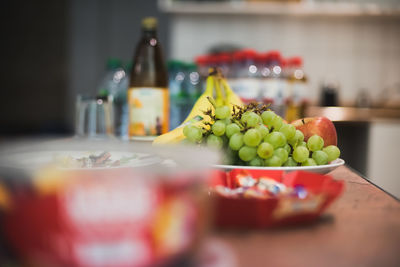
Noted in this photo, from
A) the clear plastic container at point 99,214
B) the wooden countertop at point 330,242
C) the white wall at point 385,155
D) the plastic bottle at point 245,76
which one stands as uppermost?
the plastic bottle at point 245,76

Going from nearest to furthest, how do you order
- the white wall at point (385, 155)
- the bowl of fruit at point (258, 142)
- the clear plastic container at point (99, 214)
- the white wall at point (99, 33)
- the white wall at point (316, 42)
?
1. the clear plastic container at point (99, 214)
2. the bowl of fruit at point (258, 142)
3. the white wall at point (385, 155)
4. the white wall at point (316, 42)
5. the white wall at point (99, 33)

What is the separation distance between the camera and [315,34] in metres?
3.22

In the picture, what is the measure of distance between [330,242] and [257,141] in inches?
8.9

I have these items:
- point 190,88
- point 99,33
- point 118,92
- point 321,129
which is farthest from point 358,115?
point 99,33

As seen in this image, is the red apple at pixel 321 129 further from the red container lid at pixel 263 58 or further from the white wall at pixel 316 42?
the white wall at pixel 316 42

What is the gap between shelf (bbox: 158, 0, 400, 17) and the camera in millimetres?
2941

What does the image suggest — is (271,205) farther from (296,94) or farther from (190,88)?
(296,94)

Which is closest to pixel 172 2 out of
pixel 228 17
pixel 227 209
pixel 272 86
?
pixel 228 17

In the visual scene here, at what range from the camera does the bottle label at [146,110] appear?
1.05 metres

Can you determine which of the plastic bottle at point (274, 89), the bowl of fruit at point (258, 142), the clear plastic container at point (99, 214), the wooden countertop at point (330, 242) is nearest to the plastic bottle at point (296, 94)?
the plastic bottle at point (274, 89)

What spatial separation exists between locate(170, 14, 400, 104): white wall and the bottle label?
2204 mm

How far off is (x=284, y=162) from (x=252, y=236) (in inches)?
10.4

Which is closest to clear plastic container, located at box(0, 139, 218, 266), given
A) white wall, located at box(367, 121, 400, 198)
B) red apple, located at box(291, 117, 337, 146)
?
red apple, located at box(291, 117, 337, 146)

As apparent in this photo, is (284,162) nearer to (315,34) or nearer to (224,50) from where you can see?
(224,50)
